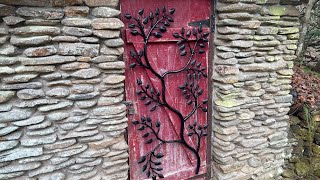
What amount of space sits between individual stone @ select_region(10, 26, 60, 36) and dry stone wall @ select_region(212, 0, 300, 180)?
162cm

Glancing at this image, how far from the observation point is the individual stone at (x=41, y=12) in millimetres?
1841

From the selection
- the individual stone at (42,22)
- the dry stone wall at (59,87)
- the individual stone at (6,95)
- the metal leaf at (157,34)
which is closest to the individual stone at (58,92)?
the dry stone wall at (59,87)

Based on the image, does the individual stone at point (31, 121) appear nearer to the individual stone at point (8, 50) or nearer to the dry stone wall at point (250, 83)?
the individual stone at point (8, 50)

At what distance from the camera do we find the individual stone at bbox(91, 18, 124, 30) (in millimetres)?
2047

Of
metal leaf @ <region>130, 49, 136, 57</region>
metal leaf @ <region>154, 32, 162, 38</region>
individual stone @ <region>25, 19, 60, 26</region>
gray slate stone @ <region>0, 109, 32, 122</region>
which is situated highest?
individual stone @ <region>25, 19, 60, 26</region>

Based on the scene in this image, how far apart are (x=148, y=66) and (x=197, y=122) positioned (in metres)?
0.91

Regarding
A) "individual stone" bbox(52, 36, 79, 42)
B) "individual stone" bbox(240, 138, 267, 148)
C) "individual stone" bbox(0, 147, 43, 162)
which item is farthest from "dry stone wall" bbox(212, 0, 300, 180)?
"individual stone" bbox(0, 147, 43, 162)

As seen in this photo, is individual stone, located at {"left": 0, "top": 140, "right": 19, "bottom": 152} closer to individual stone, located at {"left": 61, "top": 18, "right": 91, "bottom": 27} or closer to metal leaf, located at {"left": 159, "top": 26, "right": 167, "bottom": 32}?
individual stone, located at {"left": 61, "top": 18, "right": 91, "bottom": 27}

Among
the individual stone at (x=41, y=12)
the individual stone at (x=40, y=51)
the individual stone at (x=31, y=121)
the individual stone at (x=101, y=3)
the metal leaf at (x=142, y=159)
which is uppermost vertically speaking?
the individual stone at (x=101, y=3)

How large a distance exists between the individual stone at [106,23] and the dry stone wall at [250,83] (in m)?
1.13

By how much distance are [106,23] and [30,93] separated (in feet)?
2.63

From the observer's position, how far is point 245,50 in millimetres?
2738

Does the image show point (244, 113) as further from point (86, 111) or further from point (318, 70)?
point (318, 70)

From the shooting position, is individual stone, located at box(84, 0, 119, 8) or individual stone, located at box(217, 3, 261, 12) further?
individual stone, located at box(217, 3, 261, 12)
